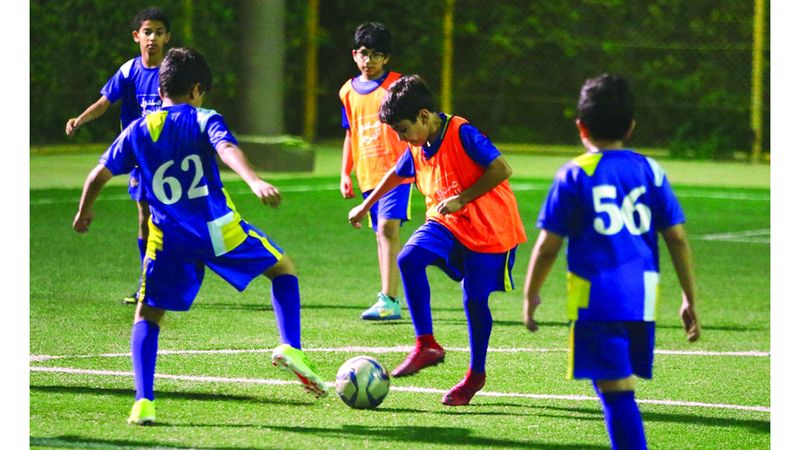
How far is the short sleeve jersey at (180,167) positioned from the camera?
238 inches

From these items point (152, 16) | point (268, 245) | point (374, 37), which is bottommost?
point (268, 245)

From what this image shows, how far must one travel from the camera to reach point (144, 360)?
597cm

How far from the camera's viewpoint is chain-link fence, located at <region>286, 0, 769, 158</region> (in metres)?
20.8

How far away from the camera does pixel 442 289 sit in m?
10.3

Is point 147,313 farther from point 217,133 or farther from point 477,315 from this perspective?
point 477,315

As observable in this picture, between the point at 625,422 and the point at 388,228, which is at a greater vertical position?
the point at 388,228

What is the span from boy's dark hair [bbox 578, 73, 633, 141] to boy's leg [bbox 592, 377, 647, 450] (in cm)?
86

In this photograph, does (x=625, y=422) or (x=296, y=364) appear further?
(x=296, y=364)

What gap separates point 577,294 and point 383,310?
3782mm

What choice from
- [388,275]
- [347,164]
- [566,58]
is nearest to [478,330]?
[388,275]

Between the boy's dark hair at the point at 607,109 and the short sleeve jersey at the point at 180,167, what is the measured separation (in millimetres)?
1600

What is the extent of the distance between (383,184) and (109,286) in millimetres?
3404

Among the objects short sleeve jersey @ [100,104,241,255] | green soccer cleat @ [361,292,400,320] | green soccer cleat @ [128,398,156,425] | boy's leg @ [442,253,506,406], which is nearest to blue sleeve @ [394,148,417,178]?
boy's leg @ [442,253,506,406]

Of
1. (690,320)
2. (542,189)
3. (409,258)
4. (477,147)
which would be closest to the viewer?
(690,320)
